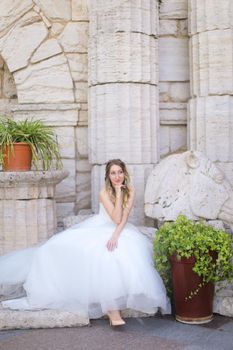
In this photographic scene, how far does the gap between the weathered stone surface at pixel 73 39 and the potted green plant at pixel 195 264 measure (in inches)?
109

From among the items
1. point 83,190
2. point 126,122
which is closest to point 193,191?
point 126,122

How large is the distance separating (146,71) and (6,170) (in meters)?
1.80

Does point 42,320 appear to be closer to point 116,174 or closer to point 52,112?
point 116,174

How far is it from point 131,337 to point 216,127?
260 centimetres

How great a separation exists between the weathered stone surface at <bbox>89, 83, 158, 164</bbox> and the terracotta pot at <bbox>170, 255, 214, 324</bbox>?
1.73m

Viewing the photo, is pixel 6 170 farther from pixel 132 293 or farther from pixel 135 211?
pixel 132 293

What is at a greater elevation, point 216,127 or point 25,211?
point 216,127

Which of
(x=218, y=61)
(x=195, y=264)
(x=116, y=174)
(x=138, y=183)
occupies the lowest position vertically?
(x=195, y=264)

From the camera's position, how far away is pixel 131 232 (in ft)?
13.8

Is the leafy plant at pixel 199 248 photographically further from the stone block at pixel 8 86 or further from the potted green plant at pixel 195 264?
the stone block at pixel 8 86

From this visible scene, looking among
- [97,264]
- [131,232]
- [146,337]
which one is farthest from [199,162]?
[146,337]

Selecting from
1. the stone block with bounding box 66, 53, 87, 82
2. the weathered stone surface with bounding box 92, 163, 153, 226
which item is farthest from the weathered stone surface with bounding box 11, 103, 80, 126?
the weathered stone surface with bounding box 92, 163, 153, 226

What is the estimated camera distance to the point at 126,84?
5352 mm

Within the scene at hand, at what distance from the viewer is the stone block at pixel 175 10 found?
5.79m
